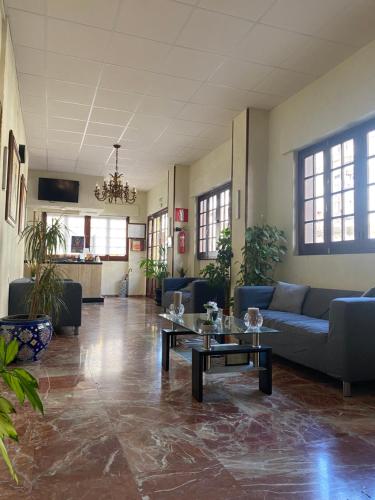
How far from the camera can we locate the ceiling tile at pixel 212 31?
3.55 metres

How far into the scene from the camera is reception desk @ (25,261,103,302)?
29.6 feet

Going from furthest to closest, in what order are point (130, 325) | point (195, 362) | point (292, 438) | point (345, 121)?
point (130, 325) → point (345, 121) → point (195, 362) → point (292, 438)

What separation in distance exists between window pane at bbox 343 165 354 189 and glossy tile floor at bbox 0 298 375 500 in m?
2.10

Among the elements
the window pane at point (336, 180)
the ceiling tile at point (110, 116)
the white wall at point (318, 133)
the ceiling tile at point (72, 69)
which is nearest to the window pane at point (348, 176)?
the window pane at point (336, 180)

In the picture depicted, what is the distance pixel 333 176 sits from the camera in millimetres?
4477

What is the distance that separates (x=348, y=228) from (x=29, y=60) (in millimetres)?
4057

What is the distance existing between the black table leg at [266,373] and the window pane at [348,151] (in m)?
2.46

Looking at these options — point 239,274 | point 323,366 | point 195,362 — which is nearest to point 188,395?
point 195,362

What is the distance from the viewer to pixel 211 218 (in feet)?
26.0

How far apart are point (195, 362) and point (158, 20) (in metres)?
3.11

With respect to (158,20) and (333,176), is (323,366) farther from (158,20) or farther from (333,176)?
(158,20)

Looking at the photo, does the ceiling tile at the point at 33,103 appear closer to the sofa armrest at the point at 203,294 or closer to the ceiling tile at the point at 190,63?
the ceiling tile at the point at 190,63

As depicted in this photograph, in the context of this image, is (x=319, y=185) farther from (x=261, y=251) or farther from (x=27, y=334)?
(x=27, y=334)

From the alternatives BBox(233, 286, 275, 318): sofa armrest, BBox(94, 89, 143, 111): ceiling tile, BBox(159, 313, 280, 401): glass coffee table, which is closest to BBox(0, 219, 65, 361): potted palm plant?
BBox(159, 313, 280, 401): glass coffee table
